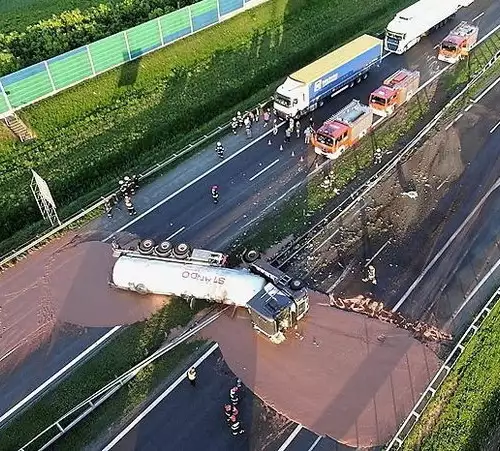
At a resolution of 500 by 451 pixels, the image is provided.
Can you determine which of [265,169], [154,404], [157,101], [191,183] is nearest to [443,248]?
[265,169]

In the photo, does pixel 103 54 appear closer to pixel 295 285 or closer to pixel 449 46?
pixel 295 285

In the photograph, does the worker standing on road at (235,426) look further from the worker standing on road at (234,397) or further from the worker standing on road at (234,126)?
the worker standing on road at (234,126)

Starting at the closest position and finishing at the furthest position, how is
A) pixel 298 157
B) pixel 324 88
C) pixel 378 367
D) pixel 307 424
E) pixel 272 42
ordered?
pixel 307 424 → pixel 378 367 → pixel 298 157 → pixel 324 88 → pixel 272 42

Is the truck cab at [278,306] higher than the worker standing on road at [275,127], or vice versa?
the truck cab at [278,306]

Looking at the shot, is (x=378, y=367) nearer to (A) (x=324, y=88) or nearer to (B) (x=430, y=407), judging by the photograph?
(B) (x=430, y=407)

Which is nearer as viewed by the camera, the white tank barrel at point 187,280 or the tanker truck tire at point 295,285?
the tanker truck tire at point 295,285

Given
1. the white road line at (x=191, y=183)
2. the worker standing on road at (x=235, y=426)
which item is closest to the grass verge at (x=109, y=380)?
the worker standing on road at (x=235, y=426)

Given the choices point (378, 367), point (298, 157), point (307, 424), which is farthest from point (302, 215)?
point (307, 424)
